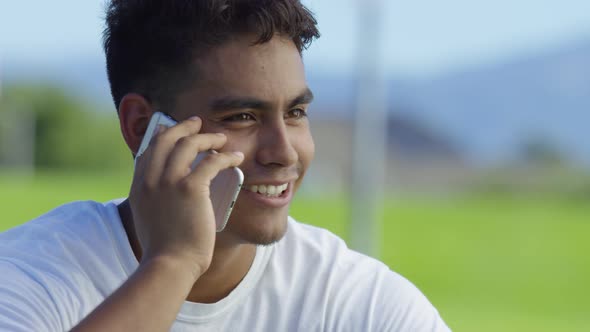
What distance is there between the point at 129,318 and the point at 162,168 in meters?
0.37

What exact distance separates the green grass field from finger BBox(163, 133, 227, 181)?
14701 mm

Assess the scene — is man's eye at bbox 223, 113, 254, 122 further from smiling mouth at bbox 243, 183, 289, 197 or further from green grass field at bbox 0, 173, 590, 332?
green grass field at bbox 0, 173, 590, 332

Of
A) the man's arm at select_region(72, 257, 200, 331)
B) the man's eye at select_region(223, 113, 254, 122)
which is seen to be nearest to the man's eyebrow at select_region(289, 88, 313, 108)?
the man's eye at select_region(223, 113, 254, 122)

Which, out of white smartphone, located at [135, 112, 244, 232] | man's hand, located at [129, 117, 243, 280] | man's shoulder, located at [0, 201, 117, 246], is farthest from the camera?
man's shoulder, located at [0, 201, 117, 246]

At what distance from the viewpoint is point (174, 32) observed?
2.88 m

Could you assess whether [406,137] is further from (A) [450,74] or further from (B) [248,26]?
(B) [248,26]

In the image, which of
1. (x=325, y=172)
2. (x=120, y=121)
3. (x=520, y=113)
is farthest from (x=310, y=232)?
(x=520, y=113)

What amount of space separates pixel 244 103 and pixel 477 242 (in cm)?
2986

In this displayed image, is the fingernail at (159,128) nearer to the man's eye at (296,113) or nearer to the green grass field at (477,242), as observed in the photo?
the man's eye at (296,113)

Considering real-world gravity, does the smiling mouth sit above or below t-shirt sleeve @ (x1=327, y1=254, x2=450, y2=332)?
above

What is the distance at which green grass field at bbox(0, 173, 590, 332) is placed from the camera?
76.3 ft

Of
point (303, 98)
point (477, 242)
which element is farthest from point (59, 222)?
point (477, 242)

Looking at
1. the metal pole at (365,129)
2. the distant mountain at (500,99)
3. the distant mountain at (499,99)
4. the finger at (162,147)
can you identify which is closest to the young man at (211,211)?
the finger at (162,147)

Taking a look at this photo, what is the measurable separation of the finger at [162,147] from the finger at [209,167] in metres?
0.08
